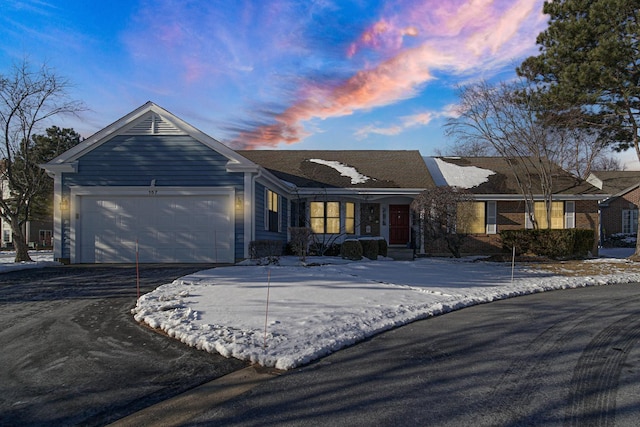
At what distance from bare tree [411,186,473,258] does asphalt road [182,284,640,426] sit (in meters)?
10.2

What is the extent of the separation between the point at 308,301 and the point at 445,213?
10.5 meters

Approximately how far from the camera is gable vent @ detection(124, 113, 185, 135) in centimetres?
1470

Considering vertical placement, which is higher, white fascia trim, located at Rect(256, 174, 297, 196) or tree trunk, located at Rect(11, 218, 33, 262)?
white fascia trim, located at Rect(256, 174, 297, 196)

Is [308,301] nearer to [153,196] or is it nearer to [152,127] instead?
[153,196]

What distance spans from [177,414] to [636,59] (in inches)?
749

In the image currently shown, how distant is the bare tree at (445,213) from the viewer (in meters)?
16.8

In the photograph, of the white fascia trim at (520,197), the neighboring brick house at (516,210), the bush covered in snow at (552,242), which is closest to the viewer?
the bush covered in snow at (552,242)

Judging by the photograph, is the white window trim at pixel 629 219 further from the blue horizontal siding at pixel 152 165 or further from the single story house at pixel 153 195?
the blue horizontal siding at pixel 152 165

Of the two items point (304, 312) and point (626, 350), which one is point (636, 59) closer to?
point (626, 350)

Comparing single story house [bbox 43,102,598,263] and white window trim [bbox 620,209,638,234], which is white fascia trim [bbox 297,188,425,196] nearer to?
single story house [bbox 43,102,598,263]

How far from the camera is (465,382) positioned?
431 centimetres

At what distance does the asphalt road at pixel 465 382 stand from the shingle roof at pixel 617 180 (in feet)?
100

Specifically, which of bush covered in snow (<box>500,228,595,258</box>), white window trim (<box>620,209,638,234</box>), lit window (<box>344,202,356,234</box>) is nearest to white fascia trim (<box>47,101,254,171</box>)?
lit window (<box>344,202,356,234</box>)

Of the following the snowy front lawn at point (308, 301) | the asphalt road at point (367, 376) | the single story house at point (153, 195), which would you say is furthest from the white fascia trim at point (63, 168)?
the asphalt road at point (367, 376)
